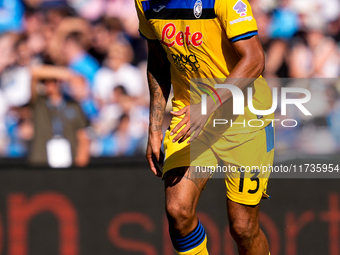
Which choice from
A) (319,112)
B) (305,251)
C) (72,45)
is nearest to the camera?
(305,251)

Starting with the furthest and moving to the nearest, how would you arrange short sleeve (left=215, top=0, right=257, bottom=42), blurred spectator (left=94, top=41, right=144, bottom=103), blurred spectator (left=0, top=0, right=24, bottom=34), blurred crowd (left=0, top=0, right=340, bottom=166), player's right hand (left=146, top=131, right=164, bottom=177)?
blurred spectator (left=0, top=0, right=24, bottom=34) < blurred spectator (left=94, top=41, right=144, bottom=103) < blurred crowd (left=0, top=0, right=340, bottom=166) < player's right hand (left=146, top=131, right=164, bottom=177) < short sleeve (left=215, top=0, right=257, bottom=42)

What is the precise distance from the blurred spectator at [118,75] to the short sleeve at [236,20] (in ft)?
9.44

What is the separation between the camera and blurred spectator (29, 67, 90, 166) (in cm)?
505

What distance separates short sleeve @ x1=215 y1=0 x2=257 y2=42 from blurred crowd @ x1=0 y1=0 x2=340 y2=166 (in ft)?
8.51

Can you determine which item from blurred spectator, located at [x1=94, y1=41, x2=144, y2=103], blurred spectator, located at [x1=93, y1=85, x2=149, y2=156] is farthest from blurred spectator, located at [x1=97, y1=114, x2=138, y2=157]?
blurred spectator, located at [x1=94, y1=41, x2=144, y2=103]

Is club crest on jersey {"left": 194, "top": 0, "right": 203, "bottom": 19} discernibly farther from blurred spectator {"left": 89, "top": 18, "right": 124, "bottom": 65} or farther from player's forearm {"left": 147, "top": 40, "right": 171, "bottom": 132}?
blurred spectator {"left": 89, "top": 18, "right": 124, "bottom": 65}

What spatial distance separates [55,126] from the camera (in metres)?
5.11

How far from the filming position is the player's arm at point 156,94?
338 cm

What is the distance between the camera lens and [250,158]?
10.5 ft

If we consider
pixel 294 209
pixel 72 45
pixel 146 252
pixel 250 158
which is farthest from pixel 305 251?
pixel 72 45

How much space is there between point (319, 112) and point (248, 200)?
2528 millimetres

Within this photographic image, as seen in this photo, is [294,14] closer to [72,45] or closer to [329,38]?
[329,38]

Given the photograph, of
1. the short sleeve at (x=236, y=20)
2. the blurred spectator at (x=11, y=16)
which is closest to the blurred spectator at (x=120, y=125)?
the blurred spectator at (x=11, y=16)

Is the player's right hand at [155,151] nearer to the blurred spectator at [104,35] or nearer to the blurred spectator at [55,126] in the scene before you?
the blurred spectator at [55,126]
